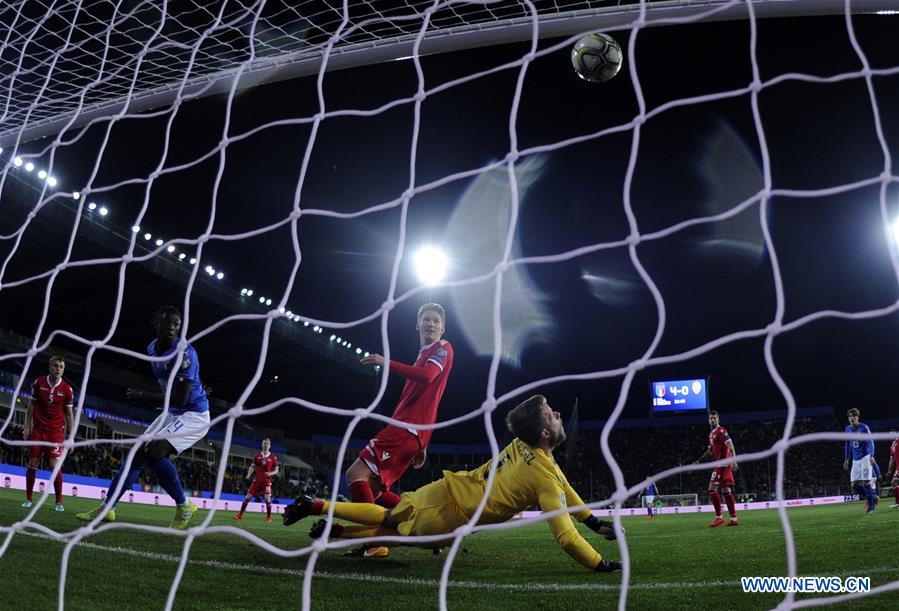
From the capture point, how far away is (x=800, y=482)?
91.7 ft

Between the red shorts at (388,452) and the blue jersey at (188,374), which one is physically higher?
the blue jersey at (188,374)

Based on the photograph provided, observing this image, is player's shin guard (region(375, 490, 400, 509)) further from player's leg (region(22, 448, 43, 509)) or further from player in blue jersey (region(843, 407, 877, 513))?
player in blue jersey (region(843, 407, 877, 513))

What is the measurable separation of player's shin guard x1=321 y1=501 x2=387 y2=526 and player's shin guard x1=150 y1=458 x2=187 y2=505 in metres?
1.92

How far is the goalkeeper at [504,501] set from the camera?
348 cm

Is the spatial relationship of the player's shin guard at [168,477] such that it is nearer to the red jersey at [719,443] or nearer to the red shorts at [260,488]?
the red shorts at [260,488]

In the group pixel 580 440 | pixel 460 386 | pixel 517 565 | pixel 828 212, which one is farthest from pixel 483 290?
pixel 517 565

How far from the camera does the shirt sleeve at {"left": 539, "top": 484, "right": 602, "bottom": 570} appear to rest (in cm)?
346

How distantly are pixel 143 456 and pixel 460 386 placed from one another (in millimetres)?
26085

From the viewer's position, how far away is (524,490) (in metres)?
3.65

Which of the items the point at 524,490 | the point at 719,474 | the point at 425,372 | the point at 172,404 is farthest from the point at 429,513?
the point at 719,474

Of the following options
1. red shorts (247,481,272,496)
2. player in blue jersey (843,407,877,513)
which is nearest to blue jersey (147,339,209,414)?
red shorts (247,481,272,496)

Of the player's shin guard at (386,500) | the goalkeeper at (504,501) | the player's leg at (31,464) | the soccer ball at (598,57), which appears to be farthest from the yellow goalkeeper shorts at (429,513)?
the player's leg at (31,464)

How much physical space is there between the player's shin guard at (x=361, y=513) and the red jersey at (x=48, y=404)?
5.03 m

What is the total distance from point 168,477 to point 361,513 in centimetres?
226
